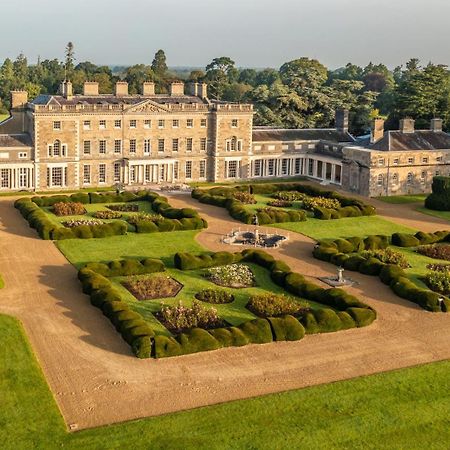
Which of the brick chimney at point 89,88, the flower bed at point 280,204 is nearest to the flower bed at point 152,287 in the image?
the flower bed at point 280,204

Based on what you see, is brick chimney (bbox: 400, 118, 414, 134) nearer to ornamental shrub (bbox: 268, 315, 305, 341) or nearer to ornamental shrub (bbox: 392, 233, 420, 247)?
ornamental shrub (bbox: 392, 233, 420, 247)

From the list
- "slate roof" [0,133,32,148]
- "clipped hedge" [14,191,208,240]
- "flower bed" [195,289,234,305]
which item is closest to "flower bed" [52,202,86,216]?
"clipped hedge" [14,191,208,240]

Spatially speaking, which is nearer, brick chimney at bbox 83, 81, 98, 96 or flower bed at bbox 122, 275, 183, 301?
flower bed at bbox 122, 275, 183, 301

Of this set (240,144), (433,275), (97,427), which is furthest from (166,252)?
(240,144)

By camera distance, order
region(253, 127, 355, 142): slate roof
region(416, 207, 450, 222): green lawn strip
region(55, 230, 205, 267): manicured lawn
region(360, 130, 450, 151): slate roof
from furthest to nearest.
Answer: region(253, 127, 355, 142): slate roof
region(360, 130, 450, 151): slate roof
region(416, 207, 450, 222): green lawn strip
region(55, 230, 205, 267): manicured lawn

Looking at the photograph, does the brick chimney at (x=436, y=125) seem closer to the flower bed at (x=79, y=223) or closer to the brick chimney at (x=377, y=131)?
the brick chimney at (x=377, y=131)

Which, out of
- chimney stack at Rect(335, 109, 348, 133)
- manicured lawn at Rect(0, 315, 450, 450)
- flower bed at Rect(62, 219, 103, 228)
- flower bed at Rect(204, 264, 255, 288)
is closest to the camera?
manicured lawn at Rect(0, 315, 450, 450)

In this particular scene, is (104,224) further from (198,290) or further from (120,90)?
(120,90)

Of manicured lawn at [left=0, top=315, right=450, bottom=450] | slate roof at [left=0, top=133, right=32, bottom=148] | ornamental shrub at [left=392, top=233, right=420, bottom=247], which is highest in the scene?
slate roof at [left=0, top=133, right=32, bottom=148]
